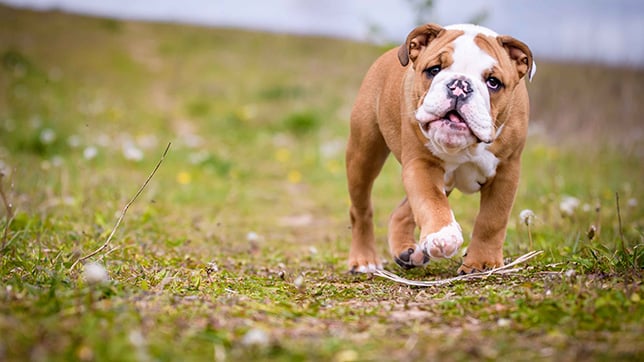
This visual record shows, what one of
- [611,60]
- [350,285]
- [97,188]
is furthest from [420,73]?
[611,60]

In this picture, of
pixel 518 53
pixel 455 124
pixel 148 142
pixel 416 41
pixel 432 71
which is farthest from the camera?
pixel 148 142

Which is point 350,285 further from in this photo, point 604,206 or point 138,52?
point 138,52

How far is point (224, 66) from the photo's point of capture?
17.3 metres

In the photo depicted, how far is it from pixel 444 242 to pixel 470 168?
695 mm

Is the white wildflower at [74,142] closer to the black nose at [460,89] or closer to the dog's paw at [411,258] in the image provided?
the dog's paw at [411,258]

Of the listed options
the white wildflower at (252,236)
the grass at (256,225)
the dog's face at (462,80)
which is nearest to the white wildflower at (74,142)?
the grass at (256,225)

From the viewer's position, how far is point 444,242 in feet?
10.9

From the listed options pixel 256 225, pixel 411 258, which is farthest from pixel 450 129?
Result: pixel 256 225

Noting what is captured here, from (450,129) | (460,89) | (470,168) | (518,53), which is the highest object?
(518,53)

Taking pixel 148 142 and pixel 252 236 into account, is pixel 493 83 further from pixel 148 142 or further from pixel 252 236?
pixel 148 142

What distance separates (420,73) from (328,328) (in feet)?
5.43

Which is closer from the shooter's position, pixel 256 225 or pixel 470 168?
pixel 470 168

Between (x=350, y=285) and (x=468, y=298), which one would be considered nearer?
(x=468, y=298)

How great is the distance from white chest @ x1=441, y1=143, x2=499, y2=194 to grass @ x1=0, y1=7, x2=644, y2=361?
0.56 metres
